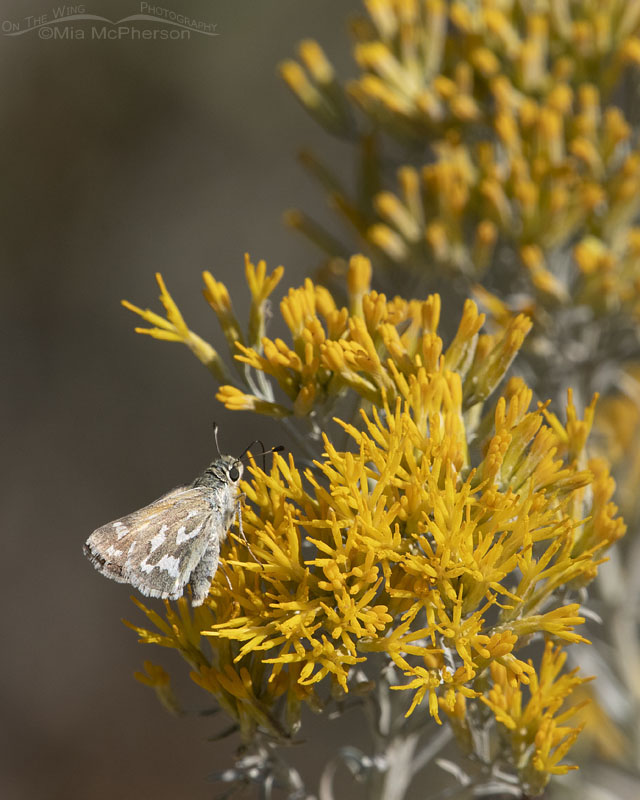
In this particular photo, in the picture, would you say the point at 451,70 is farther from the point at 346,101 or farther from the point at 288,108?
the point at 288,108

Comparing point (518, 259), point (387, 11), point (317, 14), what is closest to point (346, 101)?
point (387, 11)

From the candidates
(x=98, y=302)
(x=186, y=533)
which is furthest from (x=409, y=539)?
(x=98, y=302)

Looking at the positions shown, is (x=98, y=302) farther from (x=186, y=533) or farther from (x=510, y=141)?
(x=186, y=533)

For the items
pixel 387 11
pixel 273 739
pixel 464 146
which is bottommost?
pixel 273 739

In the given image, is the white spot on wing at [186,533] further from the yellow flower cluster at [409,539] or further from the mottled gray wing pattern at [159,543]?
the yellow flower cluster at [409,539]

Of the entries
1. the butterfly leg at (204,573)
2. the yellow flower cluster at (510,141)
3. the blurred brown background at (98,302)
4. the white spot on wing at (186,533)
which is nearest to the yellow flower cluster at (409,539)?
the butterfly leg at (204,573)

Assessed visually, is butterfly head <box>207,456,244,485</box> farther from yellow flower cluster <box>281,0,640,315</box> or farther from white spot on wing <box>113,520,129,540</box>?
yellow flower cluster <box>281,0,640,315</box>

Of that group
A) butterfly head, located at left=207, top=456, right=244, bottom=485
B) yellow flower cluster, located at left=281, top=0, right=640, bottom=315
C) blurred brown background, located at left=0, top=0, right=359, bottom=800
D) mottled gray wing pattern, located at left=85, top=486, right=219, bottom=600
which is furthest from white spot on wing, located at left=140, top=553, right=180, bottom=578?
blurred brown background, located at left=0, top=0, right=359, bottom=800
